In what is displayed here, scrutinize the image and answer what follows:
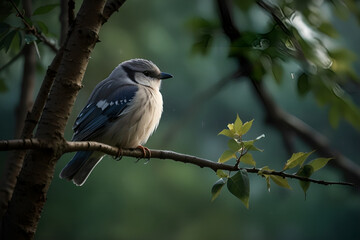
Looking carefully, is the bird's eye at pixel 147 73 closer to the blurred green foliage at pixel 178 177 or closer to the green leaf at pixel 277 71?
the blurred green foliage at pixel 178 177

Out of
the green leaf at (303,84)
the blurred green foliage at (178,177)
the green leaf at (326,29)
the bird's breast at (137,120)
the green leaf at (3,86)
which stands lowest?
the blurred green foliage at (178,177)

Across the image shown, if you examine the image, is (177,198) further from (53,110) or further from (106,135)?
(53,110)

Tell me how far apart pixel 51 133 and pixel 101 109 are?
1310 mm

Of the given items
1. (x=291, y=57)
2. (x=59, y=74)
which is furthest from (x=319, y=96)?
(x=59, y=74)

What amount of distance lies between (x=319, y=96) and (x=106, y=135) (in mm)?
1215

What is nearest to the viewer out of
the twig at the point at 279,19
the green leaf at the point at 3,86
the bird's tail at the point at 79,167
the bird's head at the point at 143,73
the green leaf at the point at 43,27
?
the twig at the point at 279,19

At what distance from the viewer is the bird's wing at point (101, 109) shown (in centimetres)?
267

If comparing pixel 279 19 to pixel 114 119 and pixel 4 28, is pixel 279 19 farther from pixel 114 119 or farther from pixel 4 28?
pixel 114 119

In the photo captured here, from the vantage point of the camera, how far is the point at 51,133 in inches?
57.4

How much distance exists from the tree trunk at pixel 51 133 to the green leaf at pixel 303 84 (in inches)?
29.6

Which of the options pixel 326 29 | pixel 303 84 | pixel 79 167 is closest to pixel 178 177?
pixel 79 167

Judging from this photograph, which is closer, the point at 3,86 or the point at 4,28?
the point at 4,28

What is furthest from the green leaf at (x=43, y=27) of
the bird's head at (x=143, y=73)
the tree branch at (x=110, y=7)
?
the bird's head at (x=143, y=73)

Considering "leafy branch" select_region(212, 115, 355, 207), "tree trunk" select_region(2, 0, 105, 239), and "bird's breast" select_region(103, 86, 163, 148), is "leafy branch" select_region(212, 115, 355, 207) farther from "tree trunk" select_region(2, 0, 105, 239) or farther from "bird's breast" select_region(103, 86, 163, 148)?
"bird's breast" select_region(103, 86, 163, 148)
